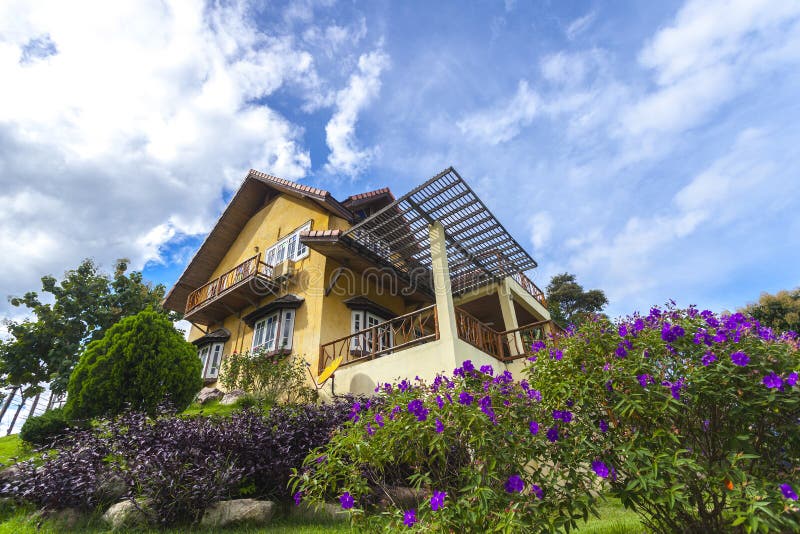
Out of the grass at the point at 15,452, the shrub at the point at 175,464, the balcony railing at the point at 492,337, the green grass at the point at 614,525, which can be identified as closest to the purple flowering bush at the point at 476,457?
the green grass at the point at 614,525

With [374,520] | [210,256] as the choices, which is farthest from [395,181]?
[374,520]

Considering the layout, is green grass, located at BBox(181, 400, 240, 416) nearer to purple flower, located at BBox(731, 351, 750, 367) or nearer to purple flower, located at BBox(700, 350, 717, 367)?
purple flower, located at BBox(700, 350, 717, 367)

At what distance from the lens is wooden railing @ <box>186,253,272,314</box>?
13674mm

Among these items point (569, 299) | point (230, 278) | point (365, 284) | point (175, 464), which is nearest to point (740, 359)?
point (175, 464)

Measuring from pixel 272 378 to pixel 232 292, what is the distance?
4.32 metres

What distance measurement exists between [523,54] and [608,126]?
7.08ft

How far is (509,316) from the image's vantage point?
1226 cm

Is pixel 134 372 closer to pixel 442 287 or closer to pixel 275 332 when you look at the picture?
pixel 275 332

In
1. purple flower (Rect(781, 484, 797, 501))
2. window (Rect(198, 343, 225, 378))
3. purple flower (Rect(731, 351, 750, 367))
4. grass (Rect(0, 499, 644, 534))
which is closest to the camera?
purple flower (Rect(781, 484, 797, 501))

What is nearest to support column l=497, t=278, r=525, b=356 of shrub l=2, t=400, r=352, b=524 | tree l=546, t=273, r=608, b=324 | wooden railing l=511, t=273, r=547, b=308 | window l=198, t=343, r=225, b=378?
wooden railing l=511, t=273, r=547, b=308

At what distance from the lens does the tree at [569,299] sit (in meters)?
27.5

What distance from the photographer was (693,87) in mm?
6324

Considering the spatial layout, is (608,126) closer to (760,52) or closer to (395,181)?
(760,52)

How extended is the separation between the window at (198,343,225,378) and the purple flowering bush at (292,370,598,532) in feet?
39.8
